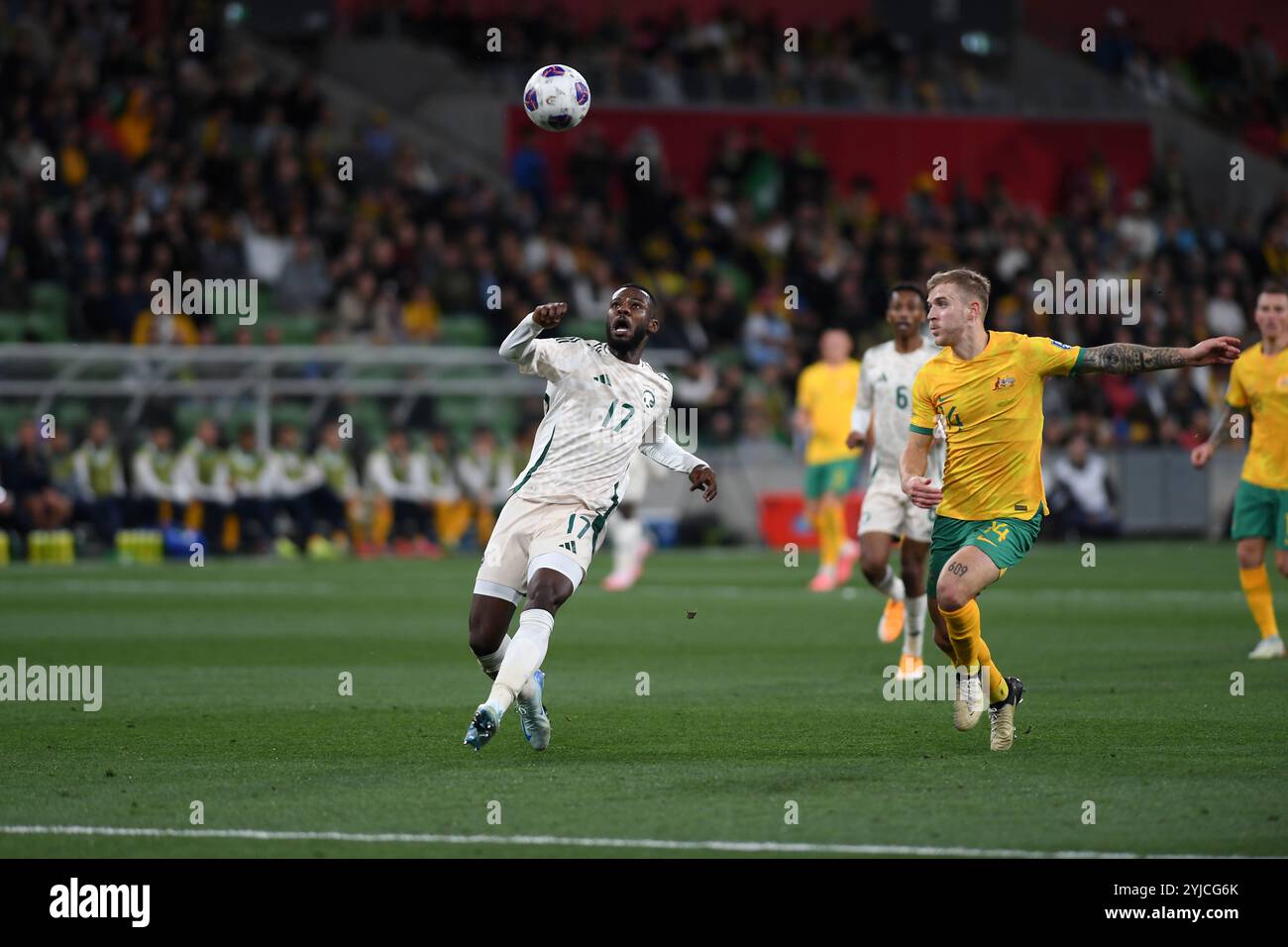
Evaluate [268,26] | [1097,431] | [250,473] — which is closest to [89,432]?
[250,473]

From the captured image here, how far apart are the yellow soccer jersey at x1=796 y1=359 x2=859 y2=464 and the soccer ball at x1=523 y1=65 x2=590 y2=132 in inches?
324

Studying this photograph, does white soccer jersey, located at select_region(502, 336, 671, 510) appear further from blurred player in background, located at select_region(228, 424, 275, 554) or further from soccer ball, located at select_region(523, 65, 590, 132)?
blurred player in background, located at select_region(228, 424, 275, 554)

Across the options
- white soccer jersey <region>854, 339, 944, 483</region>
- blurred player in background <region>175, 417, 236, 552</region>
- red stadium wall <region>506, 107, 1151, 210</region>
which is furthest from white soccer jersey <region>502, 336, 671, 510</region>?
red stadium wall <region>506, 107, 1151, 210</region>

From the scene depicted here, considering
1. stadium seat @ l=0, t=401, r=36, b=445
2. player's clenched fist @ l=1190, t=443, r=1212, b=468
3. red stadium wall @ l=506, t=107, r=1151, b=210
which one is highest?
red stadium wall @ l=506, t=107, r=1151, b=210

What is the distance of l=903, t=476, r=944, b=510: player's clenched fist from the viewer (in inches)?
356

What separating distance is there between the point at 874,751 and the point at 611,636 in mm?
6528

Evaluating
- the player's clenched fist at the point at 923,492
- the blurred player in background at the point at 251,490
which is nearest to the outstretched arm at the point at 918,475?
the player's clenched fist at the point at 923,492

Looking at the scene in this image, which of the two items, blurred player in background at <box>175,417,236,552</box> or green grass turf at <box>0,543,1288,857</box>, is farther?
blurred player in background at <box>175,417,236,552</box>

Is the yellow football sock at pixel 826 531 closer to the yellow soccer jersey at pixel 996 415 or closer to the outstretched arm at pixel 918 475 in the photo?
the yellow soccer jersey at pixel 996 415

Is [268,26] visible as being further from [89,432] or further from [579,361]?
[579,361]

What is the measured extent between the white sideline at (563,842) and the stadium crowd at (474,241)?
1798 cm

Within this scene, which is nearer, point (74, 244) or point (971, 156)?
point (74, 244)

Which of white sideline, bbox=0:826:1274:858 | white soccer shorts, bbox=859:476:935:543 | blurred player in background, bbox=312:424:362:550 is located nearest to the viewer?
white sideline, bbox=0:826:1274:858

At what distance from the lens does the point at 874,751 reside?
370 inches
